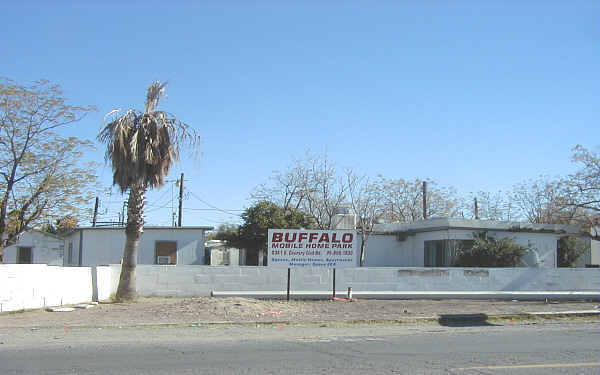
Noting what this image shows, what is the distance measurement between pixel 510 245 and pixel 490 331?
12.5 meters

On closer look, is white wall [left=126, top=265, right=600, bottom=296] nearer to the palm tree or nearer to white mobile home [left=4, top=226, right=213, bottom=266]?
the palm tree

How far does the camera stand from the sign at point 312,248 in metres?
19.1

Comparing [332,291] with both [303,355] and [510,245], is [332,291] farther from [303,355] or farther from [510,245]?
[303,355]

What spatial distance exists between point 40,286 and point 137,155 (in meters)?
4.79

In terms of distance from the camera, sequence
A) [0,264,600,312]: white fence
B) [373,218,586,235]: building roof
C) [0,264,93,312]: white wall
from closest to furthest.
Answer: [0,264,93,312]: white wall < [0,264,600,312]: white fence < [373,218,586,235]: building roof

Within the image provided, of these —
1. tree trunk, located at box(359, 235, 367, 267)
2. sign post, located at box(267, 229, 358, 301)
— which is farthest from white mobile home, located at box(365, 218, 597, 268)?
sign post, located at box(267, 229, 358, 301)

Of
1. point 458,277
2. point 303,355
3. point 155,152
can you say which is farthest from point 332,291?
point 303,355

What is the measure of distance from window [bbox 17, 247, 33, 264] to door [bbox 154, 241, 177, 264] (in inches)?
582

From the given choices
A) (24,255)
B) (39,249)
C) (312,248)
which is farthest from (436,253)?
(24,255)

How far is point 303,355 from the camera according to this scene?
371 inches

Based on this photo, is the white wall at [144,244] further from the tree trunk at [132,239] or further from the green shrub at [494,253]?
the green shrub at [494,253]

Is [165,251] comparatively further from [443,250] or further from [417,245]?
[443,250]

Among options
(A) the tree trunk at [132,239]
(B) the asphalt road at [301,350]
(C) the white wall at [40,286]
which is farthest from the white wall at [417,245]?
(C) the white wall at [40,286]

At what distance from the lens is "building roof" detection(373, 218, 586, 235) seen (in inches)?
1041
